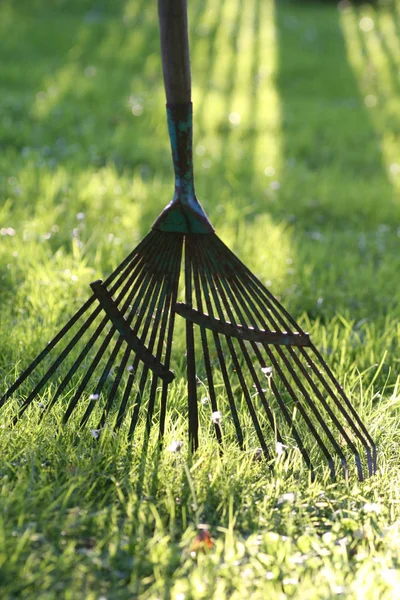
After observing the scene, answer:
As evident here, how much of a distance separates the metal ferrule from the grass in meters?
0.58

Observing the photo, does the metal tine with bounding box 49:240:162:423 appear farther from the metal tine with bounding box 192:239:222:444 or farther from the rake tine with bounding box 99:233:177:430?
the metal tine with bounding box 192:239:222:444

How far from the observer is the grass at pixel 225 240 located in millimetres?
1717

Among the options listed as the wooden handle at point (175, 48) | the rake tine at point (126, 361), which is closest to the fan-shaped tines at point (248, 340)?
the rake tine at point (126, 361)

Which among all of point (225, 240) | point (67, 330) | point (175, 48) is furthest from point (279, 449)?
point (225, 240)

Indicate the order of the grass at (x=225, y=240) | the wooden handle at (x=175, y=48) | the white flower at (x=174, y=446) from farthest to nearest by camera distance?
1. the wooden handle at (x=175, y=48)
2. the white flower at (x=174, y=446)
3. the grass at (x=225, y=240)

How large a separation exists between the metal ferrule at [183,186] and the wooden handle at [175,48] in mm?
41

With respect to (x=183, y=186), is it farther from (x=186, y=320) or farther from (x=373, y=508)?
(x=373, y=508)

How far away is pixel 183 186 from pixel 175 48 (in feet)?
1.19

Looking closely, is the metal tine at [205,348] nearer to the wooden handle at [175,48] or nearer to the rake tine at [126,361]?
the rake tine at [126,361]

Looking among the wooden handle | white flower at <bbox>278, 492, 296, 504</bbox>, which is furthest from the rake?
white flower at <bbox>278, 492, 296, 504</bbox>

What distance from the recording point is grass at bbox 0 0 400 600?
1717 mm

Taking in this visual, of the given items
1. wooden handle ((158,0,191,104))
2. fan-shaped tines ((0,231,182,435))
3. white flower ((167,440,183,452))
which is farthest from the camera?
fan-shaped tines ((0,231,182,435))

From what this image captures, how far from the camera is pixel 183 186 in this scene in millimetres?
2084

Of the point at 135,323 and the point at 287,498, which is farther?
the point at 135,323
